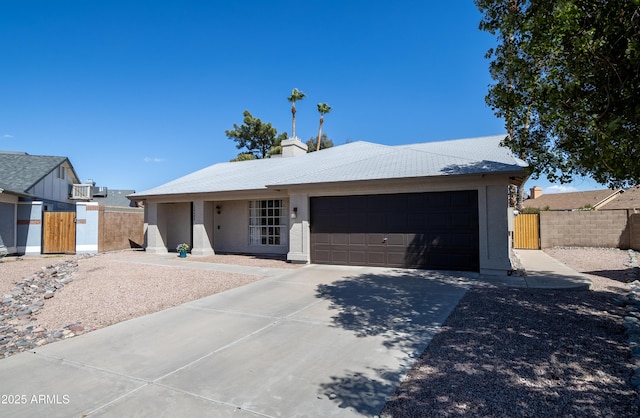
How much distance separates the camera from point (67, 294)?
8.27 m

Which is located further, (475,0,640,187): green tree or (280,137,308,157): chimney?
(280,137,308,157): chimney

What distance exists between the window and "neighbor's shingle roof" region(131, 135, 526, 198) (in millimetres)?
1246

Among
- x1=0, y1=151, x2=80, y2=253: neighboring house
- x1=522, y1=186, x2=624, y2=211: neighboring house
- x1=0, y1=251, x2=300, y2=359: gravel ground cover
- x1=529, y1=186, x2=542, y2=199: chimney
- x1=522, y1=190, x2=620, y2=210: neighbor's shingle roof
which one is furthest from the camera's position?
x1=529, y1=186, x2=542, y2=199: chimney

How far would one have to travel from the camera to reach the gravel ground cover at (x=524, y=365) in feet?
10.7

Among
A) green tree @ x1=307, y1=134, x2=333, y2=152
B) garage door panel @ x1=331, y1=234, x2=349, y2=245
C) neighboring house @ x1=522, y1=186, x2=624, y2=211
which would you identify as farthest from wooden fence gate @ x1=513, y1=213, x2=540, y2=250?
green tree @ x1=307, y1=134, x2=333, y2=152

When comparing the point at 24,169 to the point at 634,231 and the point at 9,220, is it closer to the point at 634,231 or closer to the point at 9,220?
the point at 9,220

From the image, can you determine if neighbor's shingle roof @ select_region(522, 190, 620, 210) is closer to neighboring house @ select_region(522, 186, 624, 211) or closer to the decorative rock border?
neighboring house @ select_region(522, 186, 624, 211)

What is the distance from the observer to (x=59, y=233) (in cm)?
1689

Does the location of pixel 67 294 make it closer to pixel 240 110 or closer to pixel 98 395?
pixel 98 395

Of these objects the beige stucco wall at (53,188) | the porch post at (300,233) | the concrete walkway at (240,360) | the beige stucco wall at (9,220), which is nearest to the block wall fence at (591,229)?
the porch post at (300,233)

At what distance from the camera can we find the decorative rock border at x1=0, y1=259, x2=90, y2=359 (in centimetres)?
521

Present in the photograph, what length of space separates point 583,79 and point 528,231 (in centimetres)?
1635

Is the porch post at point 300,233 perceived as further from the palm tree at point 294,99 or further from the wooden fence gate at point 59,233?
the palm tree at point 294,99

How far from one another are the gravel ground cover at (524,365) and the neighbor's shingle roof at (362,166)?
478 centimetres
